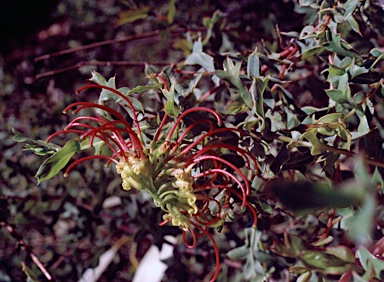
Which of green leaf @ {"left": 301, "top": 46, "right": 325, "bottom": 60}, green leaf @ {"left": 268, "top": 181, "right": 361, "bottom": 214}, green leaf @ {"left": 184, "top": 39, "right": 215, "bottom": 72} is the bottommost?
green leaf @ {"left": 301, "top": 46, "right": 325, "bottom": 60}

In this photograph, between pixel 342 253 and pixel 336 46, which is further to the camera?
pixel 336 46

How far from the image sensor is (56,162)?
726mm

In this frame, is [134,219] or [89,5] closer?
[134,219]

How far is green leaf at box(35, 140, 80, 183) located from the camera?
0.72 m

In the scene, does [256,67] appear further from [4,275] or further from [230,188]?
[4,275]

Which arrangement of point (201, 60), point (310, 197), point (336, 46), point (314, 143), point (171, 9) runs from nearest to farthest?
point (310, 197) → point (314, 143) → point (336, 46) → point (201, 60) → point (171, 9)

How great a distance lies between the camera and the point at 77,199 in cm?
131

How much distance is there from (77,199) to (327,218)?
708mm

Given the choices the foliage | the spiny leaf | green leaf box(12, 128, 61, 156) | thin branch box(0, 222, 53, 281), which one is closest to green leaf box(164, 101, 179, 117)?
the foliage

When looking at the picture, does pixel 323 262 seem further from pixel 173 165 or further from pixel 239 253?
pixel 239 253

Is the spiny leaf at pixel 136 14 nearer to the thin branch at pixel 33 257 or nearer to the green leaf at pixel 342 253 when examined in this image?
the thin branch at pixel 33 257

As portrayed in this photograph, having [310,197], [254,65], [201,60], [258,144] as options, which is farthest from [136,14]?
[310,197]

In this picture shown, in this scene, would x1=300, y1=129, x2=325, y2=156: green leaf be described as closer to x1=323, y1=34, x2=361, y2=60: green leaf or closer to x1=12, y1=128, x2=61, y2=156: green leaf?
x1=323, y1=34, x2=361, y2=60: green leaf

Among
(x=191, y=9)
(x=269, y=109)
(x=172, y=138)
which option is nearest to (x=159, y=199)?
(x=172, y=138)
